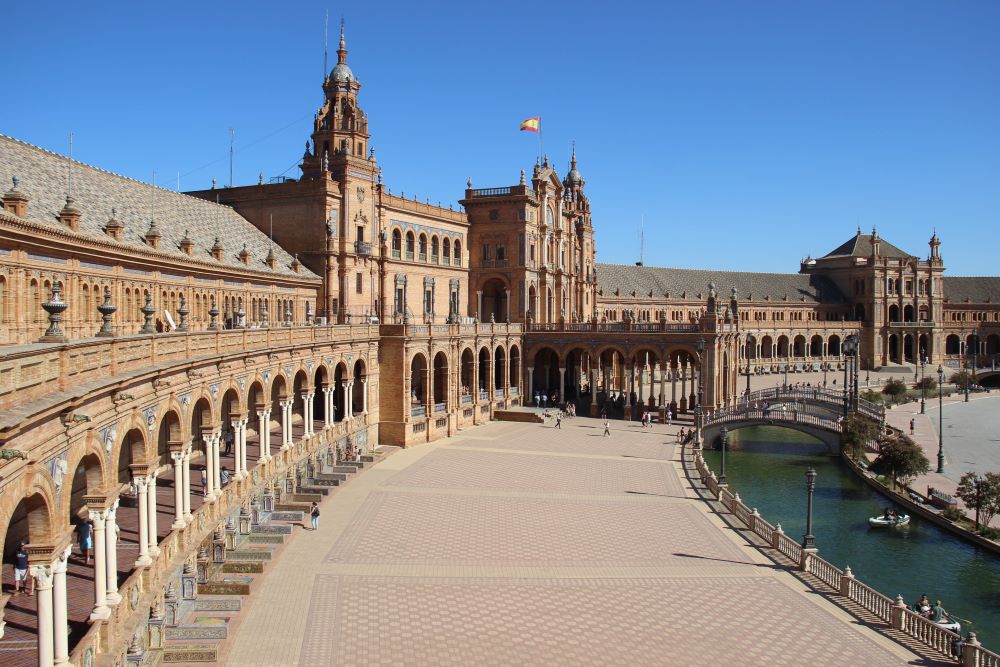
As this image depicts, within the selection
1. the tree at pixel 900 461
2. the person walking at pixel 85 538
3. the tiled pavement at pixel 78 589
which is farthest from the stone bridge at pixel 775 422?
the person walking at pixel 85 538

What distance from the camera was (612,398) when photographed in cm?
7181

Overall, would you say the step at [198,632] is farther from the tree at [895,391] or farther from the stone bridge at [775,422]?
the tree at [895,391]

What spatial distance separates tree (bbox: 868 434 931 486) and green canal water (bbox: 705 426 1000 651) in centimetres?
158

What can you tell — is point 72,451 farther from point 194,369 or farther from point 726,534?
point 726,534

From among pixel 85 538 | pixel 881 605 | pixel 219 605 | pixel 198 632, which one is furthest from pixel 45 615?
pixel 881 605

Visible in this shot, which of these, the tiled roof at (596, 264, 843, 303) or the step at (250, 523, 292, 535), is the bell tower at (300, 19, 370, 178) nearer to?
the step at (250, 523, 292, 535)

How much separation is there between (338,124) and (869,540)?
42.1 m

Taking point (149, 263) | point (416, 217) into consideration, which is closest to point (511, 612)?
point (149, 263)

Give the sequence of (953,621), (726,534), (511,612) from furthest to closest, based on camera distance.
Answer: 1. (726,534)
2. (953,621)
3. (511,612)

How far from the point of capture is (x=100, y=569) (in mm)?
16953

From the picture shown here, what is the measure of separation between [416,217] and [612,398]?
76.1ft

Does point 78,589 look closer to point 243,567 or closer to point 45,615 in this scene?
point 243,567

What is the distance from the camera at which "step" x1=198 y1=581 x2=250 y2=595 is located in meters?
23.4

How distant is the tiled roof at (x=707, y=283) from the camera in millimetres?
107188
